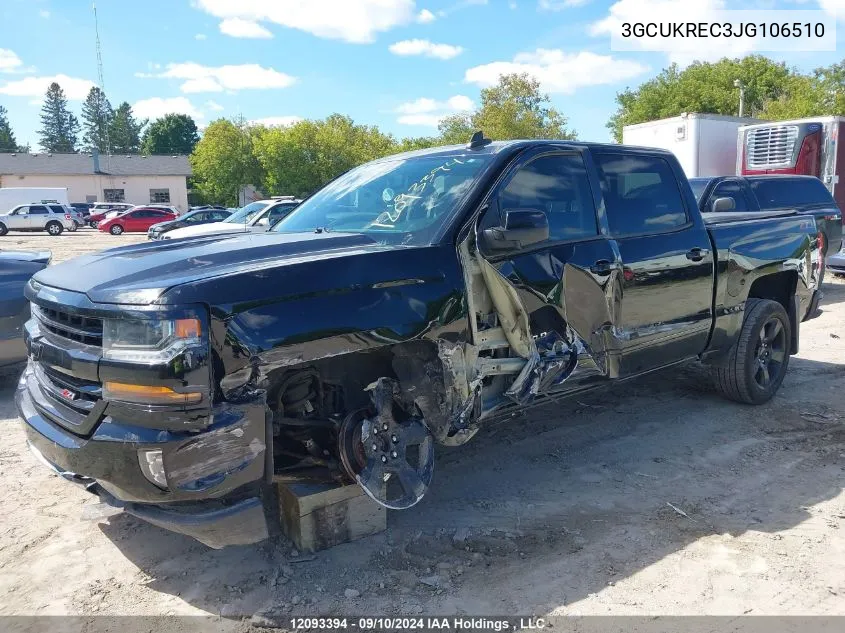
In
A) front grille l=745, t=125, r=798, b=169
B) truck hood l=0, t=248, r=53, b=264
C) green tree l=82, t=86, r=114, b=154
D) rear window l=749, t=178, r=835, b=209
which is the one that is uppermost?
green tree l=82, t=86, r=114, b=154

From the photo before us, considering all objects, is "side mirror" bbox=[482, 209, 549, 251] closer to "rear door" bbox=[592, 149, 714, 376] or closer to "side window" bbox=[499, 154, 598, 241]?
"side window" bbox=[499, 154, 598, 241]

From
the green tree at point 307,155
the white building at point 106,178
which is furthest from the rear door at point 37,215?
the white building at point 106,178

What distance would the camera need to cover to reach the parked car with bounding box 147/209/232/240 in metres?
26.0

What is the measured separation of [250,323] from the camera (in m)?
2.70

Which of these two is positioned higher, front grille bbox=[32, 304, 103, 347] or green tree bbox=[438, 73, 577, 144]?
green tree bbox=[438, 73, 577, 144]

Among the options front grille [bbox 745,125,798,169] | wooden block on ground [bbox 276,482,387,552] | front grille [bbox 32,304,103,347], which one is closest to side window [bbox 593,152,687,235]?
wooden block on ground [bbox 276,482,387,552]

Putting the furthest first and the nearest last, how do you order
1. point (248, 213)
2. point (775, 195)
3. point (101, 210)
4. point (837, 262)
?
point (101, 210) → point (248, 213) → point (837, 262) → point (775, 195)

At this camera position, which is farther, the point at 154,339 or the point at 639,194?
the point at 639,194

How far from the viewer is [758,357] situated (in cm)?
552

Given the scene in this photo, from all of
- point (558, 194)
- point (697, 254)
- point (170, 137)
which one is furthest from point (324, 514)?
point (170, 137)

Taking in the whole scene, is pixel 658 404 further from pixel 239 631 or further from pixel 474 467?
pixel 239 631

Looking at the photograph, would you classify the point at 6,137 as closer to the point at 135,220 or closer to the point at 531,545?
the point at 135,220

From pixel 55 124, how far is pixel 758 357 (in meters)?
126

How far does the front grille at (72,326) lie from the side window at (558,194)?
2.11 meters
